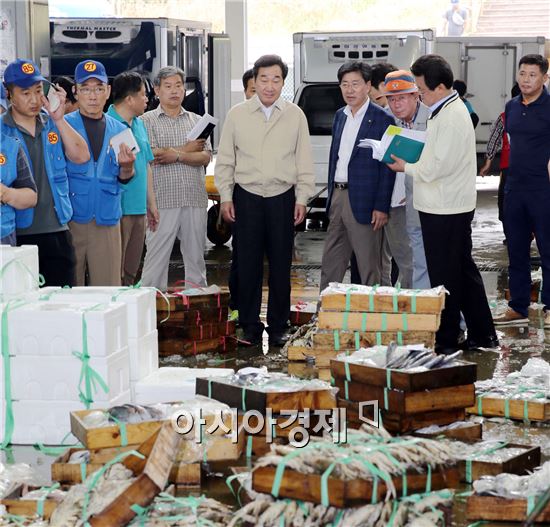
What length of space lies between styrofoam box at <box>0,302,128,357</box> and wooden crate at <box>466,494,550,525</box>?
2322 mm

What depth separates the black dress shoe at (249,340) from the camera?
9281 mm

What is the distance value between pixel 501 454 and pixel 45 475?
2457 mm

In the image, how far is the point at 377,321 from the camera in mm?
7930

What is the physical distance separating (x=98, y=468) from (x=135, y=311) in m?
1.47

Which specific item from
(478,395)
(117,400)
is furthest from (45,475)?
(478,395)

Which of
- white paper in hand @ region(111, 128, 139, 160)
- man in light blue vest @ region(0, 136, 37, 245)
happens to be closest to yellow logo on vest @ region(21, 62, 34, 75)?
man in light blue vest @ region(0, 136, 37, 245)

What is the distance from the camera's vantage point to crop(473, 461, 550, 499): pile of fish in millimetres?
5391

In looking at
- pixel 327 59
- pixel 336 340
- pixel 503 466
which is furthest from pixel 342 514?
pixel 327 59

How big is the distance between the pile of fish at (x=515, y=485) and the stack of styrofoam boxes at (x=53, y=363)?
2256mm

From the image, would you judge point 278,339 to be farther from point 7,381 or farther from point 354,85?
point 7,381

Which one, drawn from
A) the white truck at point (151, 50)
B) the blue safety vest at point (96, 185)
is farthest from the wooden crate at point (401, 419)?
the white truck at point (151, 50)

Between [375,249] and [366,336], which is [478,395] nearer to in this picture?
[366,336]

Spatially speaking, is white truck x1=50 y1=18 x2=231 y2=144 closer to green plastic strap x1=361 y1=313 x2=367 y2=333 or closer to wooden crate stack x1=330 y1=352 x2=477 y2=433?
green plastic strap x1=361 y1=313 x2=367 y2=333

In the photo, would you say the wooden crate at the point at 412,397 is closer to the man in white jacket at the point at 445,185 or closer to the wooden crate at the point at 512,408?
the wooden crate at the point at 512,408
